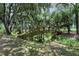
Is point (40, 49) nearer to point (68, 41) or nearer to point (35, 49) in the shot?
point (35, 49)

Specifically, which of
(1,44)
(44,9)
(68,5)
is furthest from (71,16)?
(1,44)

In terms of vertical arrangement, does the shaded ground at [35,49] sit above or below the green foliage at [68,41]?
below

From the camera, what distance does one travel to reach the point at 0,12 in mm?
2020

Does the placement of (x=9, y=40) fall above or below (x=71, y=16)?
below

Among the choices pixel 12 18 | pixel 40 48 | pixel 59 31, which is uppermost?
pixel 12 18

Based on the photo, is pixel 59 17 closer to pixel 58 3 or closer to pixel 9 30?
pixel 58 3

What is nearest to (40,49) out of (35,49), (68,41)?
(35,49)

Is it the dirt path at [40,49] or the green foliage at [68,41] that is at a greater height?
the green foliage at [68,41]

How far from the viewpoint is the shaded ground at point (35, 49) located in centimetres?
200

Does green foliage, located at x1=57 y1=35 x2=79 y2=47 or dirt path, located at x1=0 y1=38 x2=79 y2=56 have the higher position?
green foliage, located at x1=57 y1=35 x2=79 y2=47

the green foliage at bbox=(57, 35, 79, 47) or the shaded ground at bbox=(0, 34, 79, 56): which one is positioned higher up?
the green foliage at bbox=(57, 35, 79, 47)

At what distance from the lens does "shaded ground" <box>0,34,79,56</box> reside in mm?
1997

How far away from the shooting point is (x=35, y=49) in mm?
2008

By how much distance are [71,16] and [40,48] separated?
38 cm
